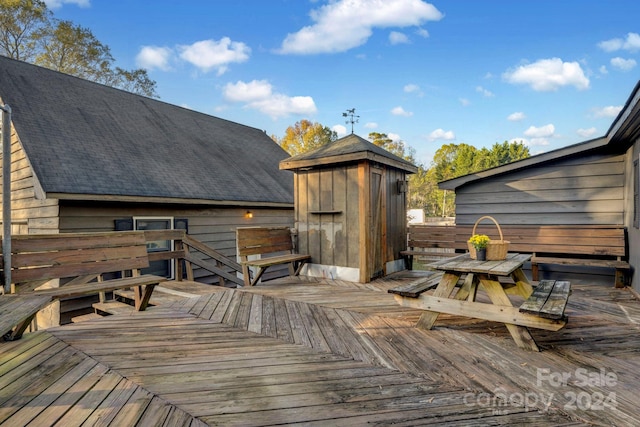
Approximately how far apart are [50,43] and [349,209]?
16.8 metres

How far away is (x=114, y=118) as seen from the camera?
751cm

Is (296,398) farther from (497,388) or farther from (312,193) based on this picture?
(312,193)

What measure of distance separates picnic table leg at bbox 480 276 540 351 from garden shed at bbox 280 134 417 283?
2.15 m

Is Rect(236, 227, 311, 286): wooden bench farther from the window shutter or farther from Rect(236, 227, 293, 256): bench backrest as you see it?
the window shutter

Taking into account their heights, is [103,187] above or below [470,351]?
above

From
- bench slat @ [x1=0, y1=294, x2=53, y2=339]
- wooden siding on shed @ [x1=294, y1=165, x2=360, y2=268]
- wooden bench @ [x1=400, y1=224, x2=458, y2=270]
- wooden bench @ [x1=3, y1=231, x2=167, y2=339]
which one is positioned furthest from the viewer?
wooden bench @ [x1=400, y1=224, x2=458, y2=270]

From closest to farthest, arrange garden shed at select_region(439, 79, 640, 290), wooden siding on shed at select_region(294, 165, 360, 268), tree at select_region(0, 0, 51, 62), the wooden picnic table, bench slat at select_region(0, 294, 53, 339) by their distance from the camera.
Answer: bench slat at select_region(0, 294, 53, 339) < the wooden picnic table < garden shed at select_region(439, 79, 640, 290) < wooden siding on shed at select_region(294, 165, 360, 268) < tree at select_region(0, 0, 51, 62)

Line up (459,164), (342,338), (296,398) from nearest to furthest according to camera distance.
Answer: (296,398) → (342,338) → (459,164)

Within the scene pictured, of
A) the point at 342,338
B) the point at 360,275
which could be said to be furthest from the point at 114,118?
the point at 342,338

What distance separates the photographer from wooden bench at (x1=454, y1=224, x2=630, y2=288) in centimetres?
448

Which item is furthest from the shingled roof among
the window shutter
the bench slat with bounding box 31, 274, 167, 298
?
the bench slat with bounding box 31, 274, 167, 298

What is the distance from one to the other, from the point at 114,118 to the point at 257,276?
5706 mm

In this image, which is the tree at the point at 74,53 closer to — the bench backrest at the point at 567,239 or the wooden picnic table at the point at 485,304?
the bench backrest at the point at 567,239

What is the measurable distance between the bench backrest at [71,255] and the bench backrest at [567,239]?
16.7 ft
